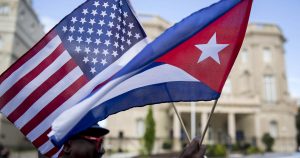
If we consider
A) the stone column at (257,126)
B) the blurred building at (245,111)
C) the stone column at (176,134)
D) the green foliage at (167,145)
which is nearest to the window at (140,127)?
the blurred building at (245,111)

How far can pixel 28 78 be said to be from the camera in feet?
12.6

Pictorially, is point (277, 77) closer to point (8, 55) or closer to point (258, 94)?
point (258, 94)

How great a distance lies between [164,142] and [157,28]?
14.1m

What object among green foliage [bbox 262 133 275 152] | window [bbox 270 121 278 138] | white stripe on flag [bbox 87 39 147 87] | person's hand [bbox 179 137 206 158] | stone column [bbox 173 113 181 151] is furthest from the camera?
window [bbox 270 121 278 138]

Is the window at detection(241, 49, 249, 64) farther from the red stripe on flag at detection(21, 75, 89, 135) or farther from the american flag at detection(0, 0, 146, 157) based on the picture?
the red stripe on flag at detection(21, 75, 89, 135)

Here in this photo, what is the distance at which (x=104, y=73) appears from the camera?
3.59m

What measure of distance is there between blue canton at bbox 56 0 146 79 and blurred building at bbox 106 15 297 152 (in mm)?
30435

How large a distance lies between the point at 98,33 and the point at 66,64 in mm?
508

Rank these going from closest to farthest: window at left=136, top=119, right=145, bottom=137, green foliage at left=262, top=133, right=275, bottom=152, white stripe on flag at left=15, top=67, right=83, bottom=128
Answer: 1. white stripe on flag at left=15, top=67, right=83, bottom=128
2. green foliage at left=262, top=133, right=275, bottom=152
3. window at left=136, top=119, right=145, bottom=137

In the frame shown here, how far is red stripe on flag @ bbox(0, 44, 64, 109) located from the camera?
3.74 metres

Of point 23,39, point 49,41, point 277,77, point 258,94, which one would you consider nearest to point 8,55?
point 23,39

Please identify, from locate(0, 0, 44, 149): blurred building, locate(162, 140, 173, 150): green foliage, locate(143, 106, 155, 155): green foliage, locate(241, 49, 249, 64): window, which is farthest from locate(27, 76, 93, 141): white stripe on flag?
locate(241, 49, 249, 64): window

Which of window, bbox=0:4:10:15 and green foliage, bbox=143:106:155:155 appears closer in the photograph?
green foliage, bbox=143:106:155:155

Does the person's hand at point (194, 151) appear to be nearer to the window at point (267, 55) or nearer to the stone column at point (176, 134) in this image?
the stone column at point (176, 134)
